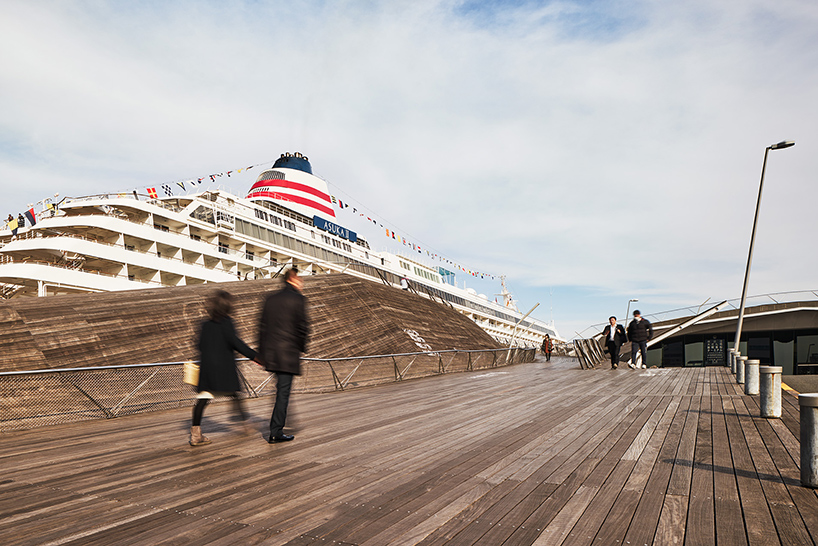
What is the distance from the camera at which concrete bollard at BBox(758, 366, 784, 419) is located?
6.13 metres

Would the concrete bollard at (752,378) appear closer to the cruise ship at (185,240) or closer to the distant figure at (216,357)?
the distant figure at (216,357)

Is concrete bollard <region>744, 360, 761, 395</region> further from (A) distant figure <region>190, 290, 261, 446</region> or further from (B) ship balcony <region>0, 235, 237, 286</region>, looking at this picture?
(B) ship balcony <region>0, 235, 237, 286</region>

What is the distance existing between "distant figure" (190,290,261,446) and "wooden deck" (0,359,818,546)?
0.48 m

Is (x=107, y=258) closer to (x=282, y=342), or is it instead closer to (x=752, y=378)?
(x=282, y=342)

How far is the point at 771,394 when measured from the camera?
6156 millimetres

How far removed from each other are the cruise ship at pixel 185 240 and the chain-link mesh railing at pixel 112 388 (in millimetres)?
14645

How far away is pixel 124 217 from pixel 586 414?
23.6 m

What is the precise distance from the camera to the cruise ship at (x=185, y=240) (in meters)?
20.6

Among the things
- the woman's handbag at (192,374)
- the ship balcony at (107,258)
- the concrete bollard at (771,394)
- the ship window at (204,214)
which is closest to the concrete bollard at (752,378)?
the concrete bollard at (771,394)

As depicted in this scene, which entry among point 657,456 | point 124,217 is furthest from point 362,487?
point 124,217

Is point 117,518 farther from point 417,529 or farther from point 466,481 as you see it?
point 466,481

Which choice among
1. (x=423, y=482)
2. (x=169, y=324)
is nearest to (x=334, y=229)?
(x=169, y=324)

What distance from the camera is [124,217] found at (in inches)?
906

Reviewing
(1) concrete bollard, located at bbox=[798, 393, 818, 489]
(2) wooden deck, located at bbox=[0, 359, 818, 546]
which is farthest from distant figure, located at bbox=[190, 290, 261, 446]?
(1) concrete bollard, located at bbox=[798, 393, 818, 489]
